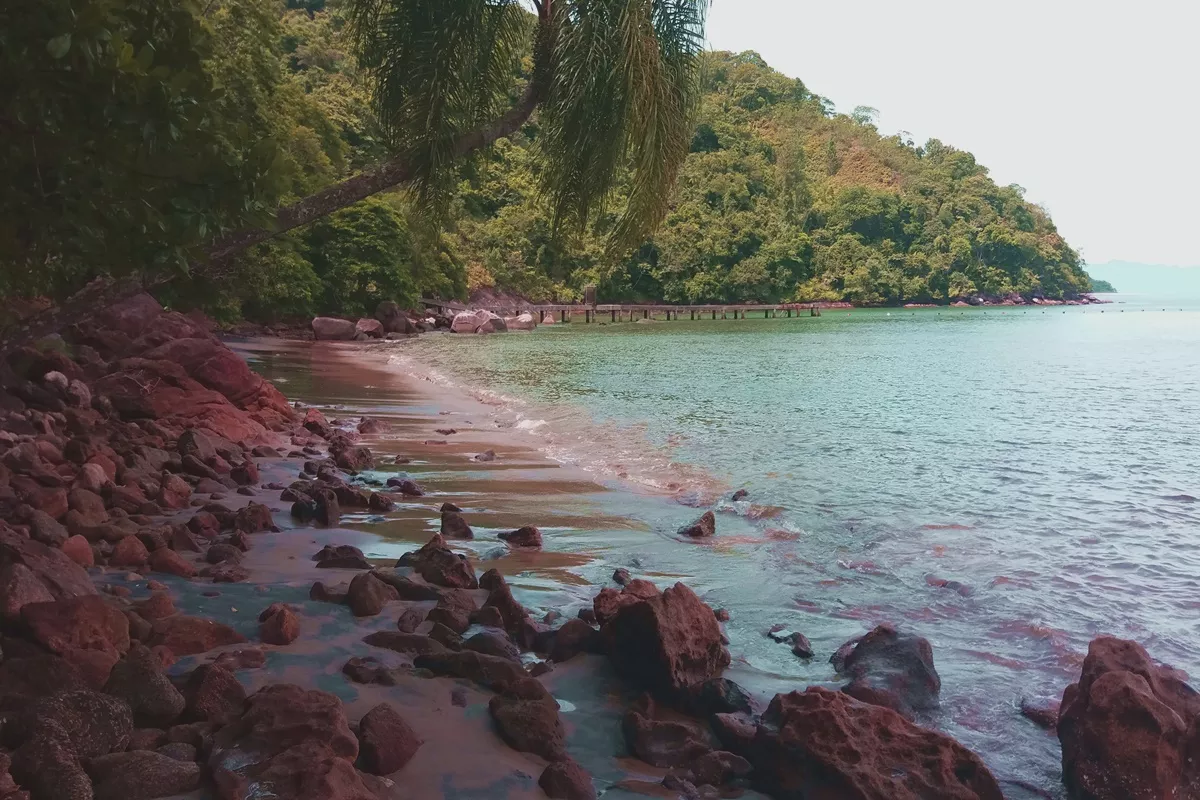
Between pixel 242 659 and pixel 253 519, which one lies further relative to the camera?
pixel 253 519

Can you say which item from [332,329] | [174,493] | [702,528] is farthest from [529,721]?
[332,329]

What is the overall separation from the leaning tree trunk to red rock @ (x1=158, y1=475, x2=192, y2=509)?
1884 millimetres

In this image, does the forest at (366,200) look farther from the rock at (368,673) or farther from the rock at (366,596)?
the rock at (368,673)

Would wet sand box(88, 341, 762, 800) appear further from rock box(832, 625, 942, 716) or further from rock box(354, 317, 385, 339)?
rock box(354, 317, 385, 339)

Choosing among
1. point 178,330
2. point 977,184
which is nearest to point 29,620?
point 178,330

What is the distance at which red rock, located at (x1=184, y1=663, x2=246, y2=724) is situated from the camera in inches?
144

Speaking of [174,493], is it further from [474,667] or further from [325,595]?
[474,667]

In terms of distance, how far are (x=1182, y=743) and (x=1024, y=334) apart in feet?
204

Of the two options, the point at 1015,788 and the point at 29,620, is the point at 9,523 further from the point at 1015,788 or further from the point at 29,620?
the point at 1015,788

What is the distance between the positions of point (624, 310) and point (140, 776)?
77.9 metres

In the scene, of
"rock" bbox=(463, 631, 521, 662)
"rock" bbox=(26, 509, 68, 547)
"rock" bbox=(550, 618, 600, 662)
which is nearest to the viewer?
"rock" bbox=(463, 631, 521, 662)

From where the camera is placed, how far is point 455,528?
7.57 meters

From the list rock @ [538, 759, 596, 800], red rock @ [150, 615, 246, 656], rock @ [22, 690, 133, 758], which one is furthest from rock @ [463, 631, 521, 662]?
rock @ [22, 690, 133, 758]

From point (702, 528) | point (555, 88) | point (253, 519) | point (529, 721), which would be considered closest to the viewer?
point (529, 721)
